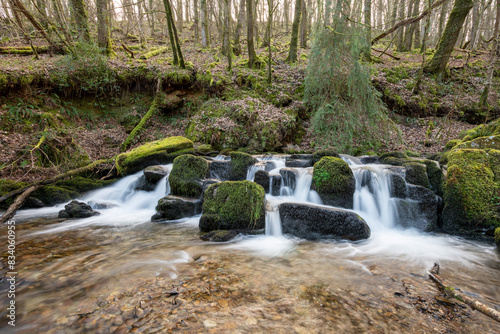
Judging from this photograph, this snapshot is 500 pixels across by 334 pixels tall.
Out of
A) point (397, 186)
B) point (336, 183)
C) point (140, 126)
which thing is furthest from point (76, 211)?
point (397, 186)

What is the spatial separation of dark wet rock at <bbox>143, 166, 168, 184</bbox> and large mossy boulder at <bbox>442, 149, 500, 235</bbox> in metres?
8.07

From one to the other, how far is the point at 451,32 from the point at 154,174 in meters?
16.8

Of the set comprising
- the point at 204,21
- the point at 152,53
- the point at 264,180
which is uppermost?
the point at 204,21

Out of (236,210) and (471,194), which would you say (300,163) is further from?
(471,194)

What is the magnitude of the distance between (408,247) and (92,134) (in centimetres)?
1315

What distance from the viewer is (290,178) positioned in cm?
701

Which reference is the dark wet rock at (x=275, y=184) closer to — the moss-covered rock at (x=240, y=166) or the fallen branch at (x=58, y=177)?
the moss-covered rock at (x=240, y=166)

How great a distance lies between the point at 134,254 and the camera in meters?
3.90

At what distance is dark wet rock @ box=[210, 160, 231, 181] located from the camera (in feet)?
26.0

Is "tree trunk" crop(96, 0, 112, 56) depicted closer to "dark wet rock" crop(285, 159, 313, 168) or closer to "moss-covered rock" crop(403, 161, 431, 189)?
"dark wet rock" crop(285, 159, 313, 168)

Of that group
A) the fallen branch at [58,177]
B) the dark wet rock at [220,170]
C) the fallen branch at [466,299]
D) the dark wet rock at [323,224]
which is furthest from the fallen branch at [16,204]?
the fallen branch at [466,299]

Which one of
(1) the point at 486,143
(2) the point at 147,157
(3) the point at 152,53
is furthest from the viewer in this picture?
(3) the point at 152,53

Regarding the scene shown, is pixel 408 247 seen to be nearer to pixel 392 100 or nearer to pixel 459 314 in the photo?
pixel 459 314

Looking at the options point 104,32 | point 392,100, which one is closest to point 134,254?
point 392,100
